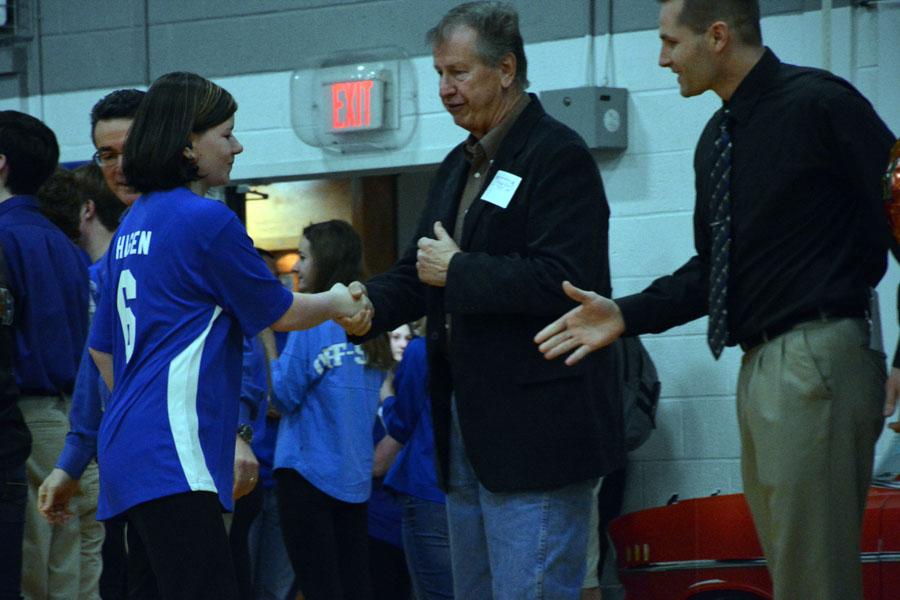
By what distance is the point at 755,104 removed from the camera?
9.16ft

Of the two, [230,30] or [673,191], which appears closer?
[673,191]

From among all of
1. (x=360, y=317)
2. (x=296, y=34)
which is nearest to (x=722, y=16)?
(x=360, y=317)

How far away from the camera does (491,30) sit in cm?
307

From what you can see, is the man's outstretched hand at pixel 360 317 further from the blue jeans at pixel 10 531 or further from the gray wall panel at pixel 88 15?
the gray wall panel at pixel 88 15

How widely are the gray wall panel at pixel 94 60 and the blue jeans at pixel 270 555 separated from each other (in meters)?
2.44

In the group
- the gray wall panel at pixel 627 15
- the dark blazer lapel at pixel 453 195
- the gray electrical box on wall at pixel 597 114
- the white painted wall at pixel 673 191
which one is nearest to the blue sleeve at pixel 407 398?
the white painted wall at pixel 673 191

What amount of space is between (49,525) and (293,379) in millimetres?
1093

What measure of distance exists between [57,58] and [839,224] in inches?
199

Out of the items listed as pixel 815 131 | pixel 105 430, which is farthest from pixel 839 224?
pixel 105 430

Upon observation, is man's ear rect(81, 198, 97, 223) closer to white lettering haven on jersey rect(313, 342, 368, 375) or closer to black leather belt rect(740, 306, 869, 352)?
white lettering haven on jersey rect(313, 342, 368, 375)

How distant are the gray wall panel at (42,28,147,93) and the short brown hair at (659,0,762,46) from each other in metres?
4.29

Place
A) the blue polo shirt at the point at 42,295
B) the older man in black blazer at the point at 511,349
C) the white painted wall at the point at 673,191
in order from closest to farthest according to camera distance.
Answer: the older man in black blazer at the point at 511,349, the blue polo shirt at the point at 42,295, the white painted wall at the point at 673,191

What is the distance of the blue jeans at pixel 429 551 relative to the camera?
497 cm

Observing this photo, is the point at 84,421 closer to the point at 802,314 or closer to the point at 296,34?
the point at 802,314
